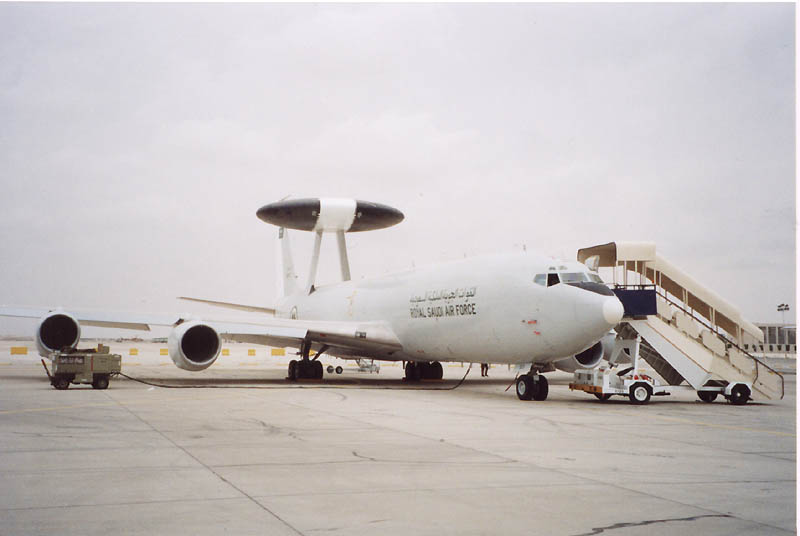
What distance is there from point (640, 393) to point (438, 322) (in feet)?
18.5

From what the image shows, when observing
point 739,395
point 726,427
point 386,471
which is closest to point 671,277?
point 739,395

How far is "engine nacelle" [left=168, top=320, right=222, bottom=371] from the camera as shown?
772 inches

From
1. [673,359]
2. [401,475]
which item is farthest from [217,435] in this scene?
[673,359]

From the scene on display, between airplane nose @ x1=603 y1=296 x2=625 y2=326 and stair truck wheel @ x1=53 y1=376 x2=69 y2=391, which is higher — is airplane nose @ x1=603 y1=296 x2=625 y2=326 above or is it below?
above

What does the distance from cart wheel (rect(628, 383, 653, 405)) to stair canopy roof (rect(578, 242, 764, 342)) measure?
406cm

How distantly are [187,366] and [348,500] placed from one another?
579 inches

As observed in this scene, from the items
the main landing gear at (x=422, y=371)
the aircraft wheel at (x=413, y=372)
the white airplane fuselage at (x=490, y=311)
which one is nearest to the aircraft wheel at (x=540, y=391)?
the white airplane fuselage at (x=490, y=311)

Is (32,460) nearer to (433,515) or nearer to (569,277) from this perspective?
(433,515)

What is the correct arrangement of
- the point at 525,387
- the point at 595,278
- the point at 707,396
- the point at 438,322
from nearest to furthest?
the point at 595,278 → the point at 525,387 → the point at 707,396 → the point at 438,322

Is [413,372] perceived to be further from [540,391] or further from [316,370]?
[540,391]

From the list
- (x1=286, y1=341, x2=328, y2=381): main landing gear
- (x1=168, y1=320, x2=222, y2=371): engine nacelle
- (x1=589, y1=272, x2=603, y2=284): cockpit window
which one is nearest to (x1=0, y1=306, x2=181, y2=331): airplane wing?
(x1=168, y1=320, x2=222, y2=371): engine nacelle

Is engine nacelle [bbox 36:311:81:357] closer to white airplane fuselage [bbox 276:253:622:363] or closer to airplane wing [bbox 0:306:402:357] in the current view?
airplane wing [bbox 0:306:402:357]

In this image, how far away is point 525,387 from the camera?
664 inches

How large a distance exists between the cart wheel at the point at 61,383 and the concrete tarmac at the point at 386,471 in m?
5.10
